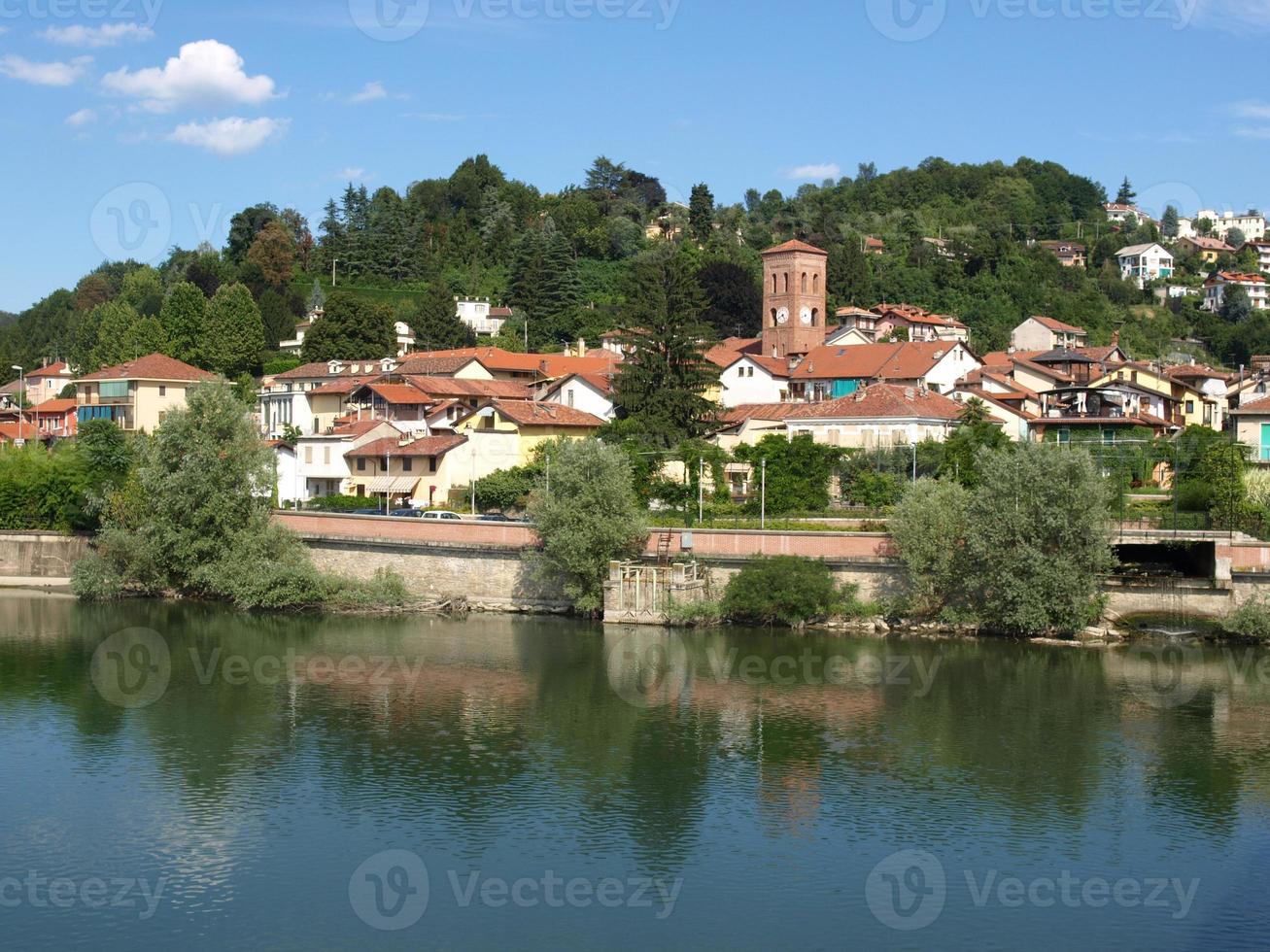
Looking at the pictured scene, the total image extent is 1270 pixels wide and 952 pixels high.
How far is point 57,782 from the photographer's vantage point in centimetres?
2052

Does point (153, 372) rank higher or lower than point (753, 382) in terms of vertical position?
higher

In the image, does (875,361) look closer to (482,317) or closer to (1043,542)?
(1043,542)

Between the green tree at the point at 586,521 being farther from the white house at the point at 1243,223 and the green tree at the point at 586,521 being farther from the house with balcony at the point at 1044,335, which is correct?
the white house at the point at 1243,223

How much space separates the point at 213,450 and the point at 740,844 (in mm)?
22040

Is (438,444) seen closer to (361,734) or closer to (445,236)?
(361,734)

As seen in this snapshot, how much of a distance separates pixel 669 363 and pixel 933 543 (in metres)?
15.8

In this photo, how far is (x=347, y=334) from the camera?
60.4 meters

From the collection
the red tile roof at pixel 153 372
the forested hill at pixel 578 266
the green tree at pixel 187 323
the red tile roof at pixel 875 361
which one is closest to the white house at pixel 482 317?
the forested hill at pixel 578 266

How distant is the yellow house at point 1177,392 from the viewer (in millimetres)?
50219

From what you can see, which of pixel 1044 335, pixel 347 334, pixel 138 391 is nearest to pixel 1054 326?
pixel 1044 335

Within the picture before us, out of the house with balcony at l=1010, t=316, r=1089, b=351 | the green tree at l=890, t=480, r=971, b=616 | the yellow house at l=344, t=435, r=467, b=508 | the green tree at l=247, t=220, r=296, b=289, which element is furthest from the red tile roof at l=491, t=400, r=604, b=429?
the green tree at l=247, t=220, r=296, b=289

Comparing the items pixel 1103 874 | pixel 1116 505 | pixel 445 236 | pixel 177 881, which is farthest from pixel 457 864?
pixel 445 236

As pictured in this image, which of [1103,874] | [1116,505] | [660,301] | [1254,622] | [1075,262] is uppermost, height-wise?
[1075,262]

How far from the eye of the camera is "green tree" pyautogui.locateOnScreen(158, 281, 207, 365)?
63.4 meters
